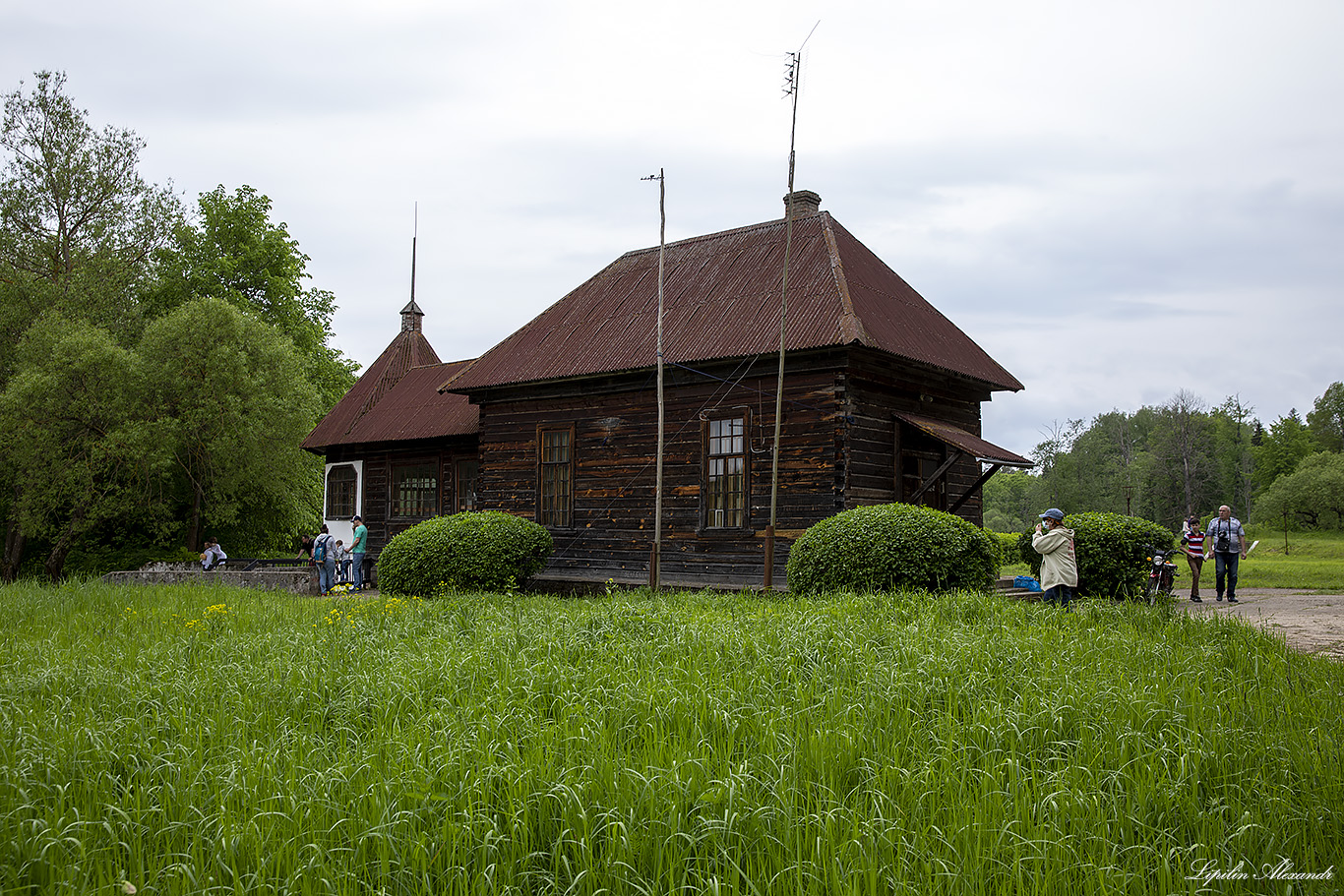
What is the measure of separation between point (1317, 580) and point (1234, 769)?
20369 mm

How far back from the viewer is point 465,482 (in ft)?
79.2

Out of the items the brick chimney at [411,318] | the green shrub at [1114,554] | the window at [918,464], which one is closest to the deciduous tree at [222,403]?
the brick chimney at [411,318]

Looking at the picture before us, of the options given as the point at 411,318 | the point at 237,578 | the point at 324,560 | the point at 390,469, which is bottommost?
the point at 237,578

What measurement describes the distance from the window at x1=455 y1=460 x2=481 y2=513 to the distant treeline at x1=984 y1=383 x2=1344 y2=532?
4450 cm

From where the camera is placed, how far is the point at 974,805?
4004mm

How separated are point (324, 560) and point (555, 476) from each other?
18.1 feet

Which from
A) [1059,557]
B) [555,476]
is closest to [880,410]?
[1059,557]

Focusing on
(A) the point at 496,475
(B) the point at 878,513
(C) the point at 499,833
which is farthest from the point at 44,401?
(C) the point at 499,833

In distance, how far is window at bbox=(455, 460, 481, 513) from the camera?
23.9 m

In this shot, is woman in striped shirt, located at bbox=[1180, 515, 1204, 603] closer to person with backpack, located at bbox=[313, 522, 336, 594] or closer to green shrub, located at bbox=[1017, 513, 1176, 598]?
green shrub, located at bbox=[1017, 513, 1176, 598]

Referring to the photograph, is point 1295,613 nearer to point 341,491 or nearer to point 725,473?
point 725,473

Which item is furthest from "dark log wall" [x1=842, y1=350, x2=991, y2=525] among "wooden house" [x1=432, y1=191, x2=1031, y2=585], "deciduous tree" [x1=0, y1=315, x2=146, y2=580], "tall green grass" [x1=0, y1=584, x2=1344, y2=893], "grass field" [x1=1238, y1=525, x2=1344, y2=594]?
"deciduous tree" [x1=0, y1=315, x2=146, y2=580]

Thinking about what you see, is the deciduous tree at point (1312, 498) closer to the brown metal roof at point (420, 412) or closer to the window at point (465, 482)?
the brown metal roof at point (420, 412)

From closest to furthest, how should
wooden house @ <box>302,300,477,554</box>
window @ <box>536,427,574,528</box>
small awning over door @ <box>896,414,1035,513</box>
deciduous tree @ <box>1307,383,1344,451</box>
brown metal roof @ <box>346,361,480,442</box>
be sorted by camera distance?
small awning over door @ <box>896,414,1035,513</box> → window @ <box>536,427,574,528</box> → brown metal roof @ <box>346,361,480,442</box> → wooden house @ <box>302,300,477,554</box> → deciduous tree @ <box>1307,383,1344,451</box>
